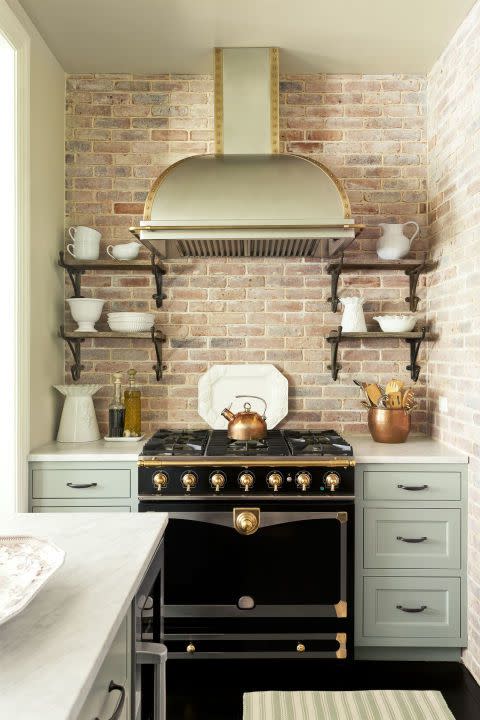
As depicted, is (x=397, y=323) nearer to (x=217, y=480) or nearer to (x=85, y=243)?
(x=217, y=480)

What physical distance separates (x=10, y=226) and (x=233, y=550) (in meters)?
1.66

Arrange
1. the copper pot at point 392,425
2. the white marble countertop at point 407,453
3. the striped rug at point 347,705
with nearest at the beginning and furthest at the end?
the striped rug at point 347,705 → the white marble countertop at point 407,453 → the copper pot at point 392,425

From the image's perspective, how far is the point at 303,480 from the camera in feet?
8.16

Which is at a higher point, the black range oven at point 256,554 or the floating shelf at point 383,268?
the floating shelf at point 383,268

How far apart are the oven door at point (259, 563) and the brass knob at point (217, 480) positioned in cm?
9

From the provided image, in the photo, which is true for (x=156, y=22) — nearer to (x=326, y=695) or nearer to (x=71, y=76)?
(x=71, y=76)

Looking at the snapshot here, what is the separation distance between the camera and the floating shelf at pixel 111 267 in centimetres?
295

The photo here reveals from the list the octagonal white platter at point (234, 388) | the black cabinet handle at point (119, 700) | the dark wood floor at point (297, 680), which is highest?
the octagonal white platter at point (234, 388)

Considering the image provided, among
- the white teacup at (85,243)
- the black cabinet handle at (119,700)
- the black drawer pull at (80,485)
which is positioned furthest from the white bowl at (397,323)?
the black cabinet handle at (119,700)

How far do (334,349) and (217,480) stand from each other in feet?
3.27

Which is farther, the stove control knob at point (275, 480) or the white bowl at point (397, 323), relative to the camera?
the white bowl at point (397, 323)

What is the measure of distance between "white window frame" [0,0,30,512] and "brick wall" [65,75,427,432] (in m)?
0.60

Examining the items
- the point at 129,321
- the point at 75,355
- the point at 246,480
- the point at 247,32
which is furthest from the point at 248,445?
the point at 247,32

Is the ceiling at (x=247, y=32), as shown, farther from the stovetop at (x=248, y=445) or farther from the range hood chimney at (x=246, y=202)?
the stovetop at (x=248, y=445)
